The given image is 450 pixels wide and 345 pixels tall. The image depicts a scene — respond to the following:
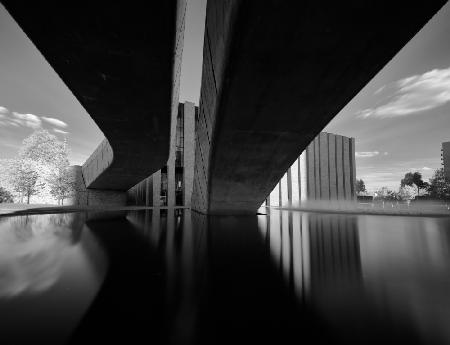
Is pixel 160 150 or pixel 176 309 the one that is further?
pixel 160 150

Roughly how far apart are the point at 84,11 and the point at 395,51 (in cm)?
660

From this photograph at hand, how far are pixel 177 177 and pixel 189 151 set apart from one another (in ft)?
15.5

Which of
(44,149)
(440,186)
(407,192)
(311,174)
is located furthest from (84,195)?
(407,192)

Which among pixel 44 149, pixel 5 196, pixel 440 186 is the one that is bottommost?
pixel 5 196

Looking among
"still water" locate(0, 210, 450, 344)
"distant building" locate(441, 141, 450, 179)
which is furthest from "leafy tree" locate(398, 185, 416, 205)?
"still water" locate(0, 210, 450, 344)

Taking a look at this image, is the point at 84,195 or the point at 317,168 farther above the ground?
the point at 317,168

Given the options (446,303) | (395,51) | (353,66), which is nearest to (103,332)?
(446,303)

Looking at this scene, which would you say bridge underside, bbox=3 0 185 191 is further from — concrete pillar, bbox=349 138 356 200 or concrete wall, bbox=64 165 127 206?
concrete pillar, bbox=349 138 356 200

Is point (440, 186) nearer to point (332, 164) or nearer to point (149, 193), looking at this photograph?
point (332, 164)

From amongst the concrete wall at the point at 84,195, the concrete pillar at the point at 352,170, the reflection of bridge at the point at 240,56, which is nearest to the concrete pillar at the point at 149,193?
the concrete wall at the point at 84,195

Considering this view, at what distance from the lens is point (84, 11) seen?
13.1ft

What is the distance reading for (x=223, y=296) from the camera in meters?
2.33

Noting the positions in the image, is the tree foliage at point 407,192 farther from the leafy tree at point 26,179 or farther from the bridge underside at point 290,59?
the leafy tree at point 26,179

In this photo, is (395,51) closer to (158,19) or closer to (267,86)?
(267,86)
